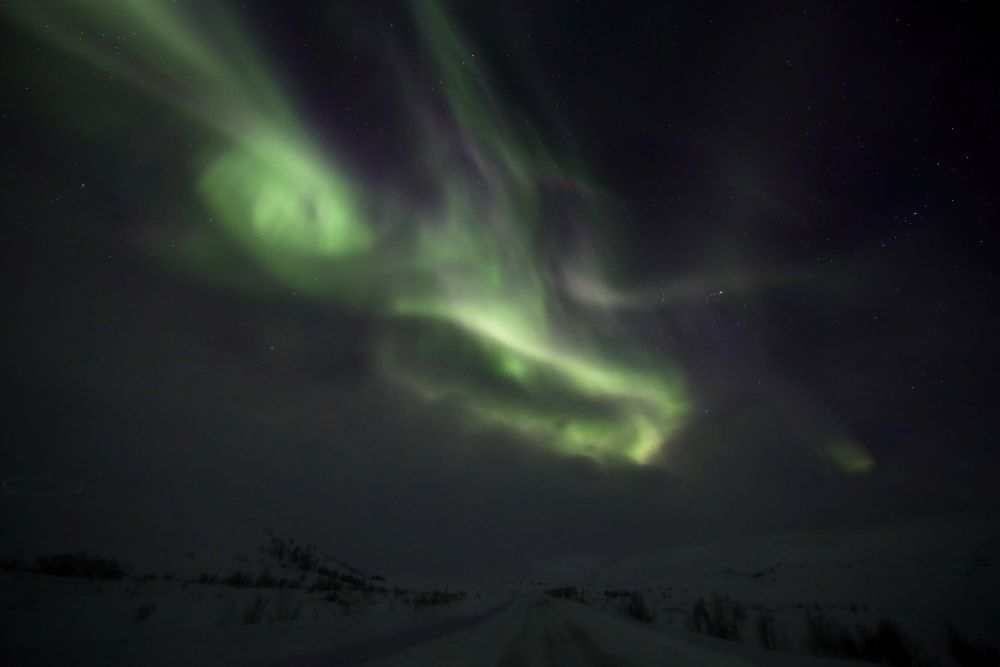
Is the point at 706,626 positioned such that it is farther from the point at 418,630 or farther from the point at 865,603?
the point at 865,603

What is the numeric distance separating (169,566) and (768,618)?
31.9m

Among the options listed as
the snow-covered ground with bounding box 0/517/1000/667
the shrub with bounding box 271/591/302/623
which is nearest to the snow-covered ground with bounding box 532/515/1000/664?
the snow-covered ground with bounding box 0/517/1000/667

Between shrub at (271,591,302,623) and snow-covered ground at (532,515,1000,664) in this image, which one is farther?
snow-covered ground at (532,515,1000,664)

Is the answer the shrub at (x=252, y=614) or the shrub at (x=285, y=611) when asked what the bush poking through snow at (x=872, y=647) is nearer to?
the shrub at (x=285, y=611)

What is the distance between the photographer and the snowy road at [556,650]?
23.5ft

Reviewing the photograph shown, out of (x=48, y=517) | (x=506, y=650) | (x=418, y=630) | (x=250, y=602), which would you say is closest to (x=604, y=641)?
(x=506, y=650)

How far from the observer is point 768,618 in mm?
16250

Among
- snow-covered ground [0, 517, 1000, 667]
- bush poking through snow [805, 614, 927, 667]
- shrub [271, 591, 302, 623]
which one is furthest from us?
shrub [271, 591, 302, 623]

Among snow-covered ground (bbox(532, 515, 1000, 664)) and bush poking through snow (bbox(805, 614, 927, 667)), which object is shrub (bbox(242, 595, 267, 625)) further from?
bush poking through snow (bbox(805, 614, 927, 667))

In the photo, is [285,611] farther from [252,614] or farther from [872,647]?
[872,647]

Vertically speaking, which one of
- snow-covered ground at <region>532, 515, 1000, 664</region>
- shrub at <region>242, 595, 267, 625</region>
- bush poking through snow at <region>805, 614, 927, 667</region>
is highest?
snow-covered ground at <region>532, 515, 1000, 664</region>

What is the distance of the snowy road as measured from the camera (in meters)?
7.16

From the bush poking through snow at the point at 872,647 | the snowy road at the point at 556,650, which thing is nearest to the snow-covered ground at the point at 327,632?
the snowy road at the point at 556,650

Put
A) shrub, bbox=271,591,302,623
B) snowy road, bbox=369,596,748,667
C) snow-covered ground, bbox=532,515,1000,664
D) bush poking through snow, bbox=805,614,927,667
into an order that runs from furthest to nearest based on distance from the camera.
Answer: snow-covered ground, bbox=532,515,1000,664, shrub, bbox=271,591,302,623, bush poking through snow, bbox=805,614,927,667, snowy road, bbox=369,596,748,667
